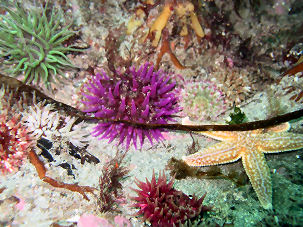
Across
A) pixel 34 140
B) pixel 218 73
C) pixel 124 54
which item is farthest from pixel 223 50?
pixel 34 140

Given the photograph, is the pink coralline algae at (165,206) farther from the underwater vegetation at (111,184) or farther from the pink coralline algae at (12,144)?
the pink coralline algae at (12,144)

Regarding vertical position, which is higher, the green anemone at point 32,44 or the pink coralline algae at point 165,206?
the green anemone at point 32,44

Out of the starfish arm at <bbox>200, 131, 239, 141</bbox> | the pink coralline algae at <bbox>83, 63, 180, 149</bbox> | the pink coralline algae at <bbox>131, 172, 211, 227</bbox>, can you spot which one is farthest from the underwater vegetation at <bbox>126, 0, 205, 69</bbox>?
the pink coralline algae at <bbox>131, 172, 211, 227</bbox>

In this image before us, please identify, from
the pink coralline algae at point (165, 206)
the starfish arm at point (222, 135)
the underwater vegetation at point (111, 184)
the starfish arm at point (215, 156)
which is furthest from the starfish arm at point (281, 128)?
the underwater vegetation at point (111, 184)

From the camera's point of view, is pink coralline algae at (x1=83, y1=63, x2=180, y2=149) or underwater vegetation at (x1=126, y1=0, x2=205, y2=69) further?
underwater vegetation at (x1=126, y1=0, x2=205, y2=69)

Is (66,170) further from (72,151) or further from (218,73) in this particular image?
(218,73)

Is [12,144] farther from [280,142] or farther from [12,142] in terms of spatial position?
[280,142]

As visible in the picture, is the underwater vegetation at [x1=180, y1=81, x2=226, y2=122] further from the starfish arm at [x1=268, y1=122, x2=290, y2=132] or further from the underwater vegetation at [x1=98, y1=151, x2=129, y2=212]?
the underwater vegetation at [x1=98, y1=151, x2=129, y2=212]
